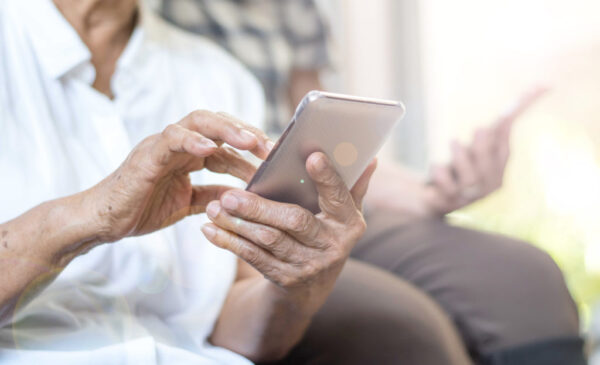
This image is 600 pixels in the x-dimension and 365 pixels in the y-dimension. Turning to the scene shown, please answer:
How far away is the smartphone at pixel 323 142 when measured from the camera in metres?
0.39

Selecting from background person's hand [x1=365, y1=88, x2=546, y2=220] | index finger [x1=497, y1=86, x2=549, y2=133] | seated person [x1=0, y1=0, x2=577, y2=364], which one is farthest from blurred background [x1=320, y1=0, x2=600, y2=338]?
seated person [x1=0, y1=0, x2=577, y2=364]

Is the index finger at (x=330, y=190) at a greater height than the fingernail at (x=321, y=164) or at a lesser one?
lesser

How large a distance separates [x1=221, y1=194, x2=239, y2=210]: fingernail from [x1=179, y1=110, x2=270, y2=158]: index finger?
40 mm

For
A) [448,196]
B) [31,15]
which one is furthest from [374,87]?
[31,15]

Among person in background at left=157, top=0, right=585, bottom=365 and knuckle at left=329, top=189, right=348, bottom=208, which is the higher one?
knuckle at left=329, top=189, right=348, bottom=208

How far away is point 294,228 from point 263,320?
22 cm

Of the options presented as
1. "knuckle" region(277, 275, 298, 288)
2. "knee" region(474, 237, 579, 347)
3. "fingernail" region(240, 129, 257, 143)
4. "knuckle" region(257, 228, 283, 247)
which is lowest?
"knee" region(474, 237, 579, 347)

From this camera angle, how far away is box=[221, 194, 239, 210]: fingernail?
1.40 ft

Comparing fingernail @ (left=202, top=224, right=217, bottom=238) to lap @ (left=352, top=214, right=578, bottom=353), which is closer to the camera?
fingernail @ (left=202, top=224, right=217, bottom=238)

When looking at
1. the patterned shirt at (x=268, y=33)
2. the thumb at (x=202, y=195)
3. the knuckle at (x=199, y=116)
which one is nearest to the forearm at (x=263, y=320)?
the thumb at (x=202, y=195)

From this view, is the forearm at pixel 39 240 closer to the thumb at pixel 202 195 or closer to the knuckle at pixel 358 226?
the thumb at pixel 202 195

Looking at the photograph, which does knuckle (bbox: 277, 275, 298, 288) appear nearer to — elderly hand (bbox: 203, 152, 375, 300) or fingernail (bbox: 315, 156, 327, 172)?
elderly hand (bbox: 203, 152, 375, 300)

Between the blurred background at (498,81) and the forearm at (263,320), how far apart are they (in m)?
0.93

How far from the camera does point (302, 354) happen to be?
0.66 metres
